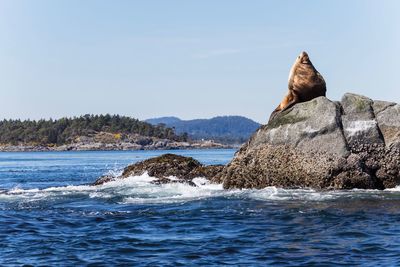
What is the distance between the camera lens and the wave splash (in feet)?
77.5

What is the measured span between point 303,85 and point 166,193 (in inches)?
320

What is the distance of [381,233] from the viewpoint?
16375mm

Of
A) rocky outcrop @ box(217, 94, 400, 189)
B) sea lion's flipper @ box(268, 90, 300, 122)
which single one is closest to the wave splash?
rocky outcrop @ box(217, 94, 400, 189)

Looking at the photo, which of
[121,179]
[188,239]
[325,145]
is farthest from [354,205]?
[121,179]

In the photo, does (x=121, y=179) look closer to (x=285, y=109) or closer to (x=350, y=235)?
(x=285, y=109)

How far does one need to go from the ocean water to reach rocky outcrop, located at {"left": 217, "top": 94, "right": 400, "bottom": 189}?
0.99m

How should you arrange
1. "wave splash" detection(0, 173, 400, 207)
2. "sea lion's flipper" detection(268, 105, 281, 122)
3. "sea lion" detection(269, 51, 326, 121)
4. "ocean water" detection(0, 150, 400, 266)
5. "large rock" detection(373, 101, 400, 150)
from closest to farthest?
"ocean water" detection(0, 150, 400, 266) < "wave splash" detection(0, 173, 400, 207) < "large rock" detection(373, 101, 400, 150) < "sea lion's flipper" detection(268, 105, 281, 122) < "sea lion" detection(269, 51, 326, 121)

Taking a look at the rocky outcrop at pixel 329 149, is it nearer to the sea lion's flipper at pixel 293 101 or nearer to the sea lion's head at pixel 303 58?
the sea lion's flipper at pixel 293 101

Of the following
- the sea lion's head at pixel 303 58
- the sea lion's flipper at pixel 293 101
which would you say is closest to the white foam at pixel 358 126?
the sea lion's flipper at pixel 293 101

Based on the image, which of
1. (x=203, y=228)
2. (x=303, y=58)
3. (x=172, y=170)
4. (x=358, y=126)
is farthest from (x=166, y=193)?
(x=303, y=58)

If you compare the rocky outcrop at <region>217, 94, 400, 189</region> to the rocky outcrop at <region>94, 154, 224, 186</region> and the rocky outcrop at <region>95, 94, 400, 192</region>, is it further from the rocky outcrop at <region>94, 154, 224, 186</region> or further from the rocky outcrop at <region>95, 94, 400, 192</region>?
the rocky outcrop at <region>94, 154, 224, 186</region>

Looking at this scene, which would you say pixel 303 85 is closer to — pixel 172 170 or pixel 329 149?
pixel 329 149

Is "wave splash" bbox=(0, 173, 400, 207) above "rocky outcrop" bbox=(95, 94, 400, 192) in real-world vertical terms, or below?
below

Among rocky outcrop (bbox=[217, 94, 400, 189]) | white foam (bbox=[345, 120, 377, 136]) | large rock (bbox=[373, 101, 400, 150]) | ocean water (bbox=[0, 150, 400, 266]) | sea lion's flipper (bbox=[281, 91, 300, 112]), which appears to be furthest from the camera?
sea lion's flipper (bbox=[281, 91, 300, 112])
